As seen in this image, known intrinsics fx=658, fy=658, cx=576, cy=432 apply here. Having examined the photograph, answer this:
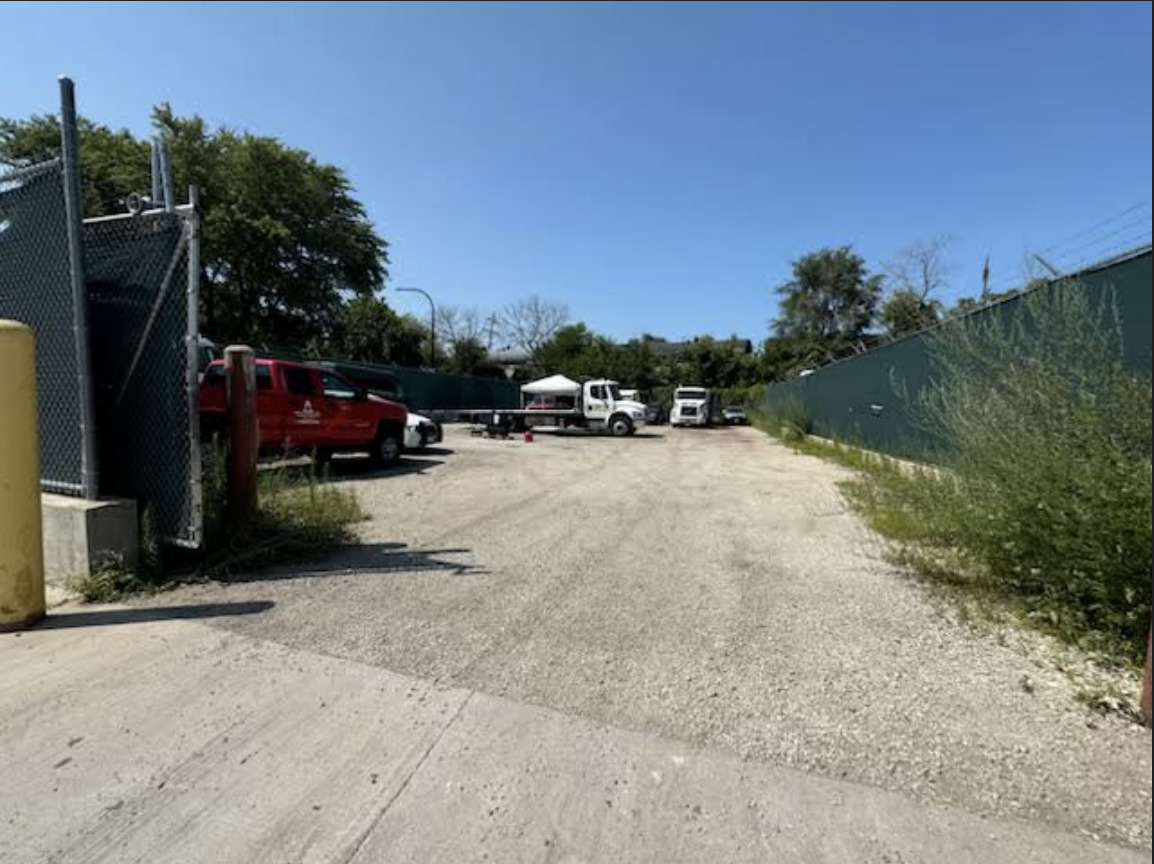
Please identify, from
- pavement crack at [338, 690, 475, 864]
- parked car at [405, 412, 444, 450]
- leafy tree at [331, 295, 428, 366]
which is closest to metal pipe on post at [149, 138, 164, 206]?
pavement crack at [338, 690, 475, 864]

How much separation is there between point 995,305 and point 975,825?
28.1ft

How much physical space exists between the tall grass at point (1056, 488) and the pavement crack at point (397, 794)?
11.6 ft

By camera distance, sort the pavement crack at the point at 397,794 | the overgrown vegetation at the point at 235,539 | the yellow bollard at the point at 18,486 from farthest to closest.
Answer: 1. the overgrown vegetation at the point at 235,539
2. the yellow bollard at the point at 18,486
3. the pavement crack at the point at 397,794

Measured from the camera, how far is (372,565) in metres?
5.53

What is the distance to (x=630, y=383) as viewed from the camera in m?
59.4

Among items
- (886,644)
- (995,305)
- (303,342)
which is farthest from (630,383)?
(886,644)

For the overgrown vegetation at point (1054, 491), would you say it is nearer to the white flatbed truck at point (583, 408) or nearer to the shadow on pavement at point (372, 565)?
the shadow on pavement at point (372, 565)

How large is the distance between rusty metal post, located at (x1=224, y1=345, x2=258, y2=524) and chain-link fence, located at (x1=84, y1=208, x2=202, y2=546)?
78 centimetres

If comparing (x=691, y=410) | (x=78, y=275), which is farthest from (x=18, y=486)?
(x=691, y=410)

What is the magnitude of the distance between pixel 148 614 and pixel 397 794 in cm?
276

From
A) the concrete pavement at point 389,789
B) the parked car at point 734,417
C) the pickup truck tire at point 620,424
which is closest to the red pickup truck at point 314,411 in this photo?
the concrete pavement at point 389,789

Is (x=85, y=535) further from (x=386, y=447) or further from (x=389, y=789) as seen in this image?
(x=386, y=447)

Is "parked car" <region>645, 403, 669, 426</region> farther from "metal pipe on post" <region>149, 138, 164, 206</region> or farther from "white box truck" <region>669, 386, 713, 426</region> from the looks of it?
"metal pipe on post" <region>149, 138, 164, 206</region>

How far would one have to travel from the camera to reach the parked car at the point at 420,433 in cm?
1570
